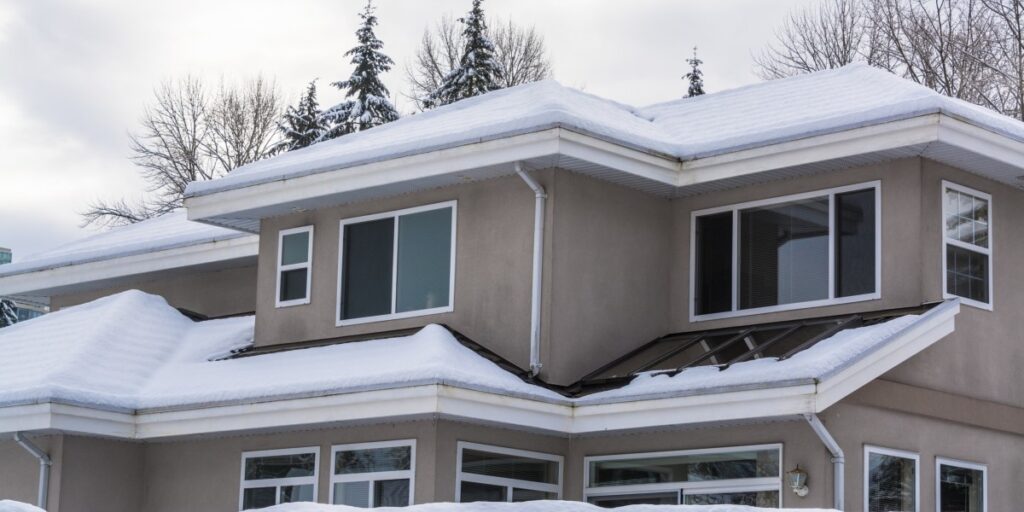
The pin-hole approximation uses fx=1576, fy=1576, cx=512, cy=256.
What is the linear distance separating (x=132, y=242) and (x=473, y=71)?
17.1m

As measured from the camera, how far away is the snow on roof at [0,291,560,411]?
50.6 ft

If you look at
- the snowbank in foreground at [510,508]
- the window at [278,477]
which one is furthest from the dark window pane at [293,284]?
the snowbank in foreground at [510,508]

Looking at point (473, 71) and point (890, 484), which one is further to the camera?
point (473, 71)

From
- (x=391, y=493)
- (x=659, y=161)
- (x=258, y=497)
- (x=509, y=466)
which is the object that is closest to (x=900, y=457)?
(x=509, y=466)

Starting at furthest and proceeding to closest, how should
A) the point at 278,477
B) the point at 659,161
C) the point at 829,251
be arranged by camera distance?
1. the point at 659,161
2. the point at 278,477
3. the point at 829,251

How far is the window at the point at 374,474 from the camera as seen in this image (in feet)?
50.9

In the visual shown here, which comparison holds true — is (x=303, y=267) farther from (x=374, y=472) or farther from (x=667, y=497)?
(x=667, y=497)

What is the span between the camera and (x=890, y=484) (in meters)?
14.9

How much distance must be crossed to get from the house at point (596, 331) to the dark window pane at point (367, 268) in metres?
0.03

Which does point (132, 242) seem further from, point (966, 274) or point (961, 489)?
point (961, 489)

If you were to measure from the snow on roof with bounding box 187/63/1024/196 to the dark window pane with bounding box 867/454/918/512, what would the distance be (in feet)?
10.8

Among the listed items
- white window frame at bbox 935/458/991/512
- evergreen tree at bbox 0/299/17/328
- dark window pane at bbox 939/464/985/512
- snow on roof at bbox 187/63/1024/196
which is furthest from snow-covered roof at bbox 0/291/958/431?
evergreen tree at bbox 0/299/17/328

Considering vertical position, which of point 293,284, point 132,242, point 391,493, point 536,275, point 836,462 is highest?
point 132,242

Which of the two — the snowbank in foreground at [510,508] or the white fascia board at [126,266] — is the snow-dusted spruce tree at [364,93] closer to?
the white fascia board at [126,266]
